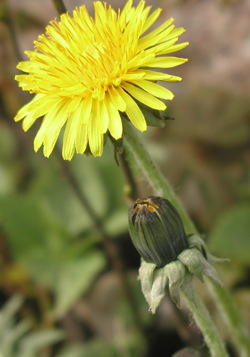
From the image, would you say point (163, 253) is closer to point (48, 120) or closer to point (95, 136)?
point (95, 136)

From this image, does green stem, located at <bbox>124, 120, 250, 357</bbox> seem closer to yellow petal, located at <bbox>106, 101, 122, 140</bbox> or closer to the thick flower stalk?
yellow petal, located at <bbox>106, 101, 122, 140</bbox>

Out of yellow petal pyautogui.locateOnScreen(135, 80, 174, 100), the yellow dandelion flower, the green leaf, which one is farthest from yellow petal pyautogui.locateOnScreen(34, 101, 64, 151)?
the green leaf

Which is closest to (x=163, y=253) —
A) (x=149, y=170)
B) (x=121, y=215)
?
(x=149, y=170)

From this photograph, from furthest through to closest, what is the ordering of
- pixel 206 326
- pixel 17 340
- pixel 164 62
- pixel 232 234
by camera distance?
1. pixel 232 234
2. pixel 17 340
3. pixel 206 326
4. pixel 164 62

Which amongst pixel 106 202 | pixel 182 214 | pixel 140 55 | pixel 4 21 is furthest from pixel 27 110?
pixel 106 202

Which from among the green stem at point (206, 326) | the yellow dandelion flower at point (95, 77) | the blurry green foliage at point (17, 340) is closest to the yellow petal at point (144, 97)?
the yellow dandelion flower at point (95, 77)

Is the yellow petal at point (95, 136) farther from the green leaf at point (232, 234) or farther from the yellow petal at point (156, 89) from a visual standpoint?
the green leaf at point (232, 234)
